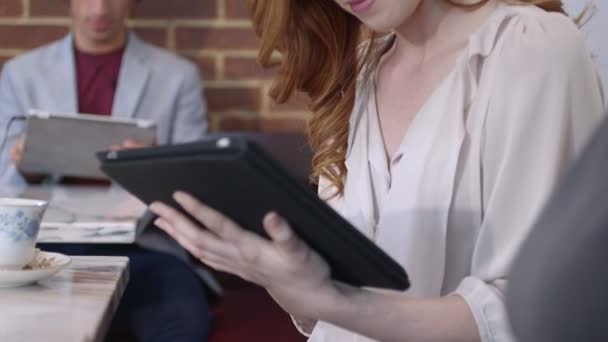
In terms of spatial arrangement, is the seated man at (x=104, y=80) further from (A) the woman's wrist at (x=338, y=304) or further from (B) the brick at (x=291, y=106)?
(A) the woman's wrist at (x=338, y=304)

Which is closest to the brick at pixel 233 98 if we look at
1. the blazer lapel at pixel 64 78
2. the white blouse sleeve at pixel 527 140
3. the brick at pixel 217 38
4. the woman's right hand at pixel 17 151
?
the brick at pixel 217 38

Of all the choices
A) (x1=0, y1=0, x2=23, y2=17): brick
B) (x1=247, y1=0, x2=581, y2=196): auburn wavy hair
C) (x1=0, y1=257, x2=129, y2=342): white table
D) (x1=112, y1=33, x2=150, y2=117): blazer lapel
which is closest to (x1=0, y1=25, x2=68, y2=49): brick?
(x1=0, y1=0, x2=23, y2=17): brick

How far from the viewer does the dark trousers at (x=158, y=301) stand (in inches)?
76.2

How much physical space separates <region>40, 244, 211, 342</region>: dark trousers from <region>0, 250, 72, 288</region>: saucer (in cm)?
83

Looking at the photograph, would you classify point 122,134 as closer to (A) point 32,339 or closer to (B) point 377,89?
(B) point 377,89

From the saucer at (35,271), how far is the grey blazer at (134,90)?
1.44 m

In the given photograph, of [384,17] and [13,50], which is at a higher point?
[384,17]

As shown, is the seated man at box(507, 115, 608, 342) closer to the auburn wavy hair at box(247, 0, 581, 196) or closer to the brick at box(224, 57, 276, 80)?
the auburn wavy hair at box(247, 0, 581, 196)

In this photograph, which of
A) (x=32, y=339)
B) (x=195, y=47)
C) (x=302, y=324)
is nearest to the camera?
(x=32, y=339)

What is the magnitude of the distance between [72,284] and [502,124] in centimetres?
48

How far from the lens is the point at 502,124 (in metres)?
0.97

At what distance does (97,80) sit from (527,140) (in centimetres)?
184

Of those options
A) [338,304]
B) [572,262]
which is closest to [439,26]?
[338,304]

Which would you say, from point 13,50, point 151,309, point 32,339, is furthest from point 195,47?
point 32,339
